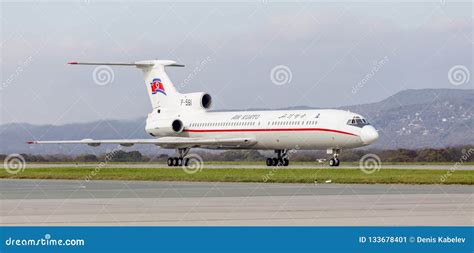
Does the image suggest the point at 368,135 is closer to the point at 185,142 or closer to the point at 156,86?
the point at 185,142

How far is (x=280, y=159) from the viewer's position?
62.5 metres

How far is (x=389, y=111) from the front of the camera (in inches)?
4166

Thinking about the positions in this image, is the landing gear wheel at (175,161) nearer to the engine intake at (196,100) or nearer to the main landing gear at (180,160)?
the main landing gear at (180,160)

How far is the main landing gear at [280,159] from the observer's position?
203 feet

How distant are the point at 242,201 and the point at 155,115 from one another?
45.4 m

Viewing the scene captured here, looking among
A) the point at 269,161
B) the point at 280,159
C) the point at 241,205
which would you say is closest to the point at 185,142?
the point at 269,161

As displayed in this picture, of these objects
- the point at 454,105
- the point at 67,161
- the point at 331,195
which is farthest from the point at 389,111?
the point at 331,195

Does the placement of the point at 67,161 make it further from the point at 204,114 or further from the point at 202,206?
the point at 202,206

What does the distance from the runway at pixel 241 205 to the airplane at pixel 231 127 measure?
22961 mm

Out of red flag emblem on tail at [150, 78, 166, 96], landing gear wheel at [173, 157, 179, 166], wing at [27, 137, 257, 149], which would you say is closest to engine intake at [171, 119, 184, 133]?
wing at [27, 137, 257, 149]

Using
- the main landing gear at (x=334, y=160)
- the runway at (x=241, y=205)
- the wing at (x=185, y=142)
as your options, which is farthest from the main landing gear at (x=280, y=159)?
the runway at (x=241, y=205)

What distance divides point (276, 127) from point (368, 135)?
744 cm

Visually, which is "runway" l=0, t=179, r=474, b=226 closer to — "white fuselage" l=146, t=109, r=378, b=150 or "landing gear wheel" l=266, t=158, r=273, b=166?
"white fuselage" l=146, t=109, r=378, b=150

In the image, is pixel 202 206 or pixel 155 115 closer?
pixel 202 206
